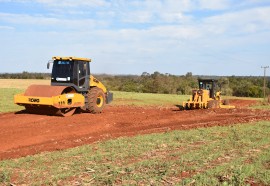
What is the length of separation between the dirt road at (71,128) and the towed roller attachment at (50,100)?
0.48 meters

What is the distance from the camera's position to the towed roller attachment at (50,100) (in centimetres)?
1579

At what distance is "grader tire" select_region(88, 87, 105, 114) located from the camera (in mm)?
18031

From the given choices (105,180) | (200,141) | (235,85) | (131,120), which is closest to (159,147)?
(200,141)

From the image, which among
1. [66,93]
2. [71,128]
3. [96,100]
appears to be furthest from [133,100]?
[71,128]

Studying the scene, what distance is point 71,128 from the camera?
13.8 metres

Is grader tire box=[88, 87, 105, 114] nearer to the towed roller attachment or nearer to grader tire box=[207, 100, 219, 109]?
the towed roller attachment

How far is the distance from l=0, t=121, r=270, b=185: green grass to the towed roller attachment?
5.70 metres

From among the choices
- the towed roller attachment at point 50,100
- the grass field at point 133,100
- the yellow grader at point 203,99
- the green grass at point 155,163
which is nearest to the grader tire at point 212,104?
the yellow grader at point 203,99

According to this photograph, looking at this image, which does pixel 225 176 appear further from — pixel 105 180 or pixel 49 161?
pixel 49 161

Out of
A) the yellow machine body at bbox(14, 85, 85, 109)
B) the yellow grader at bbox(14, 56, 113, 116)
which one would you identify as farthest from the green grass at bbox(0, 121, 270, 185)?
the yellow grader at bbox(14, 56, 113, 116)

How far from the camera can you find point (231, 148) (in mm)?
9141

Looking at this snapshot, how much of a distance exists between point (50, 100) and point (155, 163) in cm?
885

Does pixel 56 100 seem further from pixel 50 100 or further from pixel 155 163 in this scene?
pixel 155 163

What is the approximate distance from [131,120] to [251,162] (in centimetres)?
Result: 877
